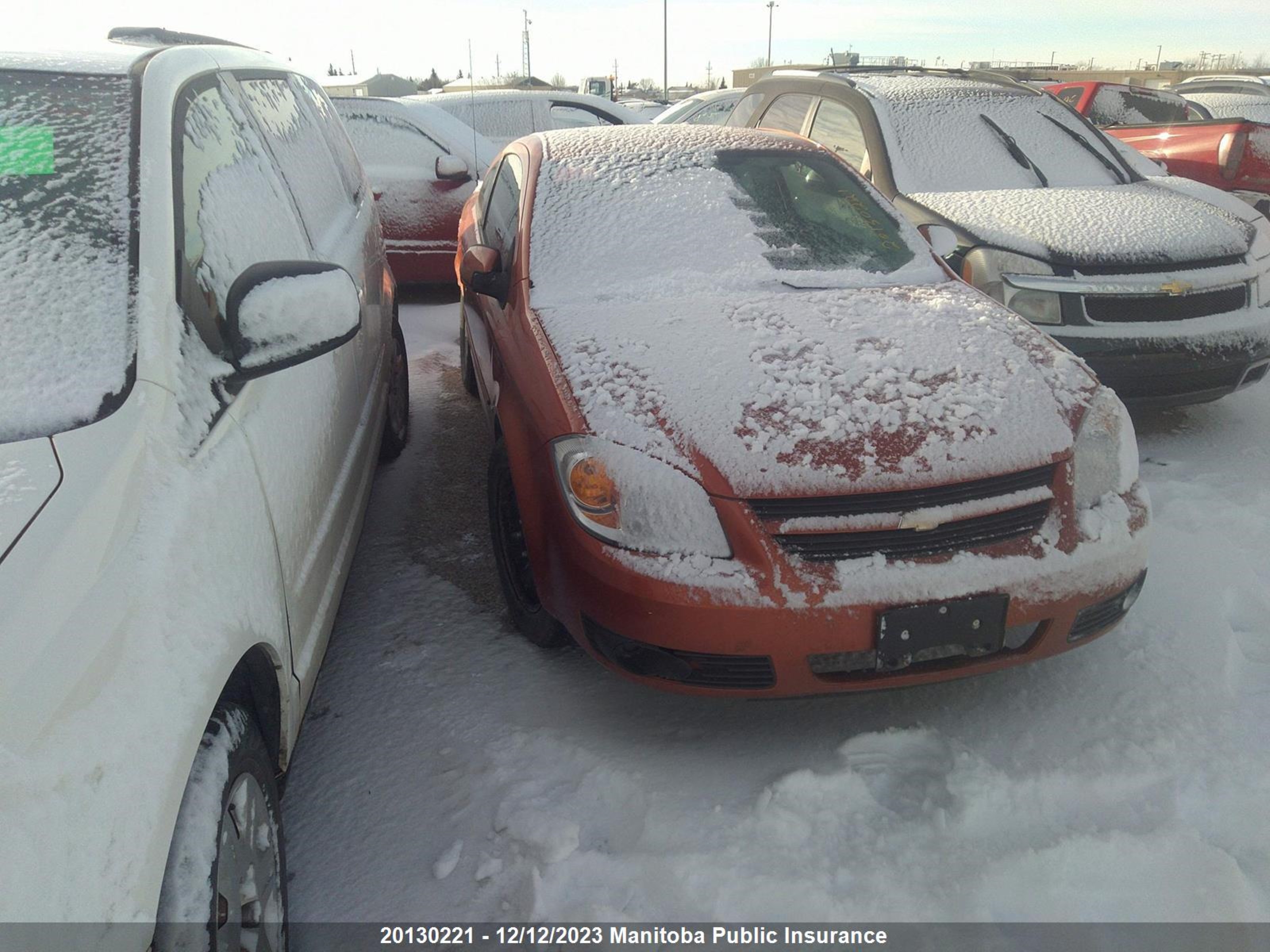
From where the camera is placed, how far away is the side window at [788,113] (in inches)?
213

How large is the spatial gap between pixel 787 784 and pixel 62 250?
1.83 metres

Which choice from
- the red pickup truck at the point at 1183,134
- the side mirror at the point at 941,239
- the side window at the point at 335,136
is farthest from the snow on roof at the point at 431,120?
the red pickup truck at the point at 1183,134

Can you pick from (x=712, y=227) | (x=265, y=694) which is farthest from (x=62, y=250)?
(x=712, y=227)

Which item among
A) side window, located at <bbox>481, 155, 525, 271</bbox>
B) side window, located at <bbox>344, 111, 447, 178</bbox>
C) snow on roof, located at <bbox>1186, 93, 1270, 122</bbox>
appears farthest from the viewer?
snow on roof, located at <bbox>1186, 93, 1270, 122</bbox>

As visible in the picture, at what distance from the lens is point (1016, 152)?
487cm

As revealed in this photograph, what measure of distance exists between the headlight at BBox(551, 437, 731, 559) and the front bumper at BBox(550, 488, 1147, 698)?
4 centimetres

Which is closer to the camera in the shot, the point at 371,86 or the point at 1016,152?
the point at 1016,152

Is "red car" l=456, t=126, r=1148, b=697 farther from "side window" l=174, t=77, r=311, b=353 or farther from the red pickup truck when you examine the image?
the red pickup truck

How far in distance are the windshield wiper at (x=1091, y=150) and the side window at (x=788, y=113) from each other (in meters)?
1.34

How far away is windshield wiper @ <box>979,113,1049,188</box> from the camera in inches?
187

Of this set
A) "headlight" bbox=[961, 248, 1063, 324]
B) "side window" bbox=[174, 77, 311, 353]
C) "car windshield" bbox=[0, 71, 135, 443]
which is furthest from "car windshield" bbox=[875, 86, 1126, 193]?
"car windshield" bbox=[0, 71, 135, 443]

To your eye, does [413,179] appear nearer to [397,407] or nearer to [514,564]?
[397,407]

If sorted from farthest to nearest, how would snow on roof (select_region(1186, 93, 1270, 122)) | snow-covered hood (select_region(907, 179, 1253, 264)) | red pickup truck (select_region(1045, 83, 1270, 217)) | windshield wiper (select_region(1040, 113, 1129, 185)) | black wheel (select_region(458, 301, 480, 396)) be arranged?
snow on roof (select_region(1186, 93, 1270, 122)) → red pickup truck (select_region(1045, 83, 1270, 217)) → windshield wiper (select_region(1040, 113, 1129, 185)) → black wheel (select_region(458, 301, 480, 396)) → snow-covered hood (select_region(907, 179, 1253, 264))

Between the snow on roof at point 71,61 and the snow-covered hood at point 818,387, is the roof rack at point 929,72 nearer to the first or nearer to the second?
the snow-covered hood at point 818,387
